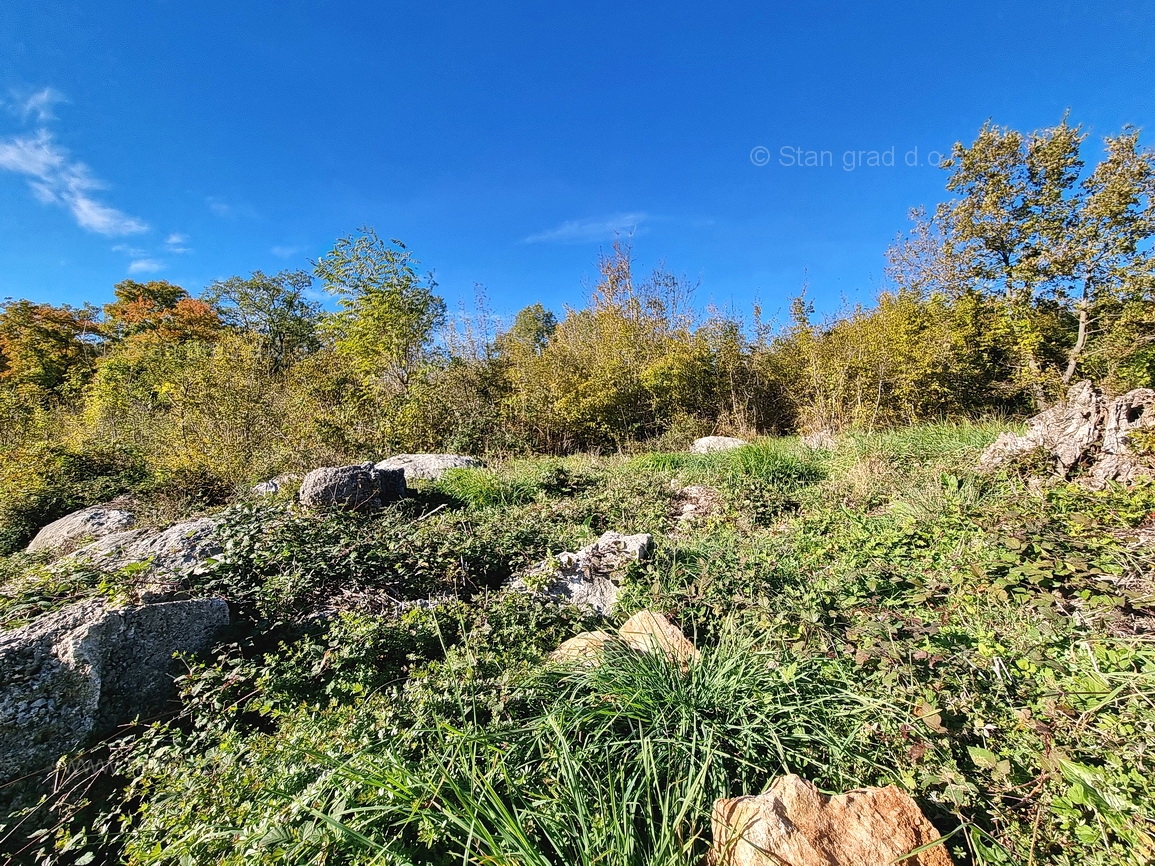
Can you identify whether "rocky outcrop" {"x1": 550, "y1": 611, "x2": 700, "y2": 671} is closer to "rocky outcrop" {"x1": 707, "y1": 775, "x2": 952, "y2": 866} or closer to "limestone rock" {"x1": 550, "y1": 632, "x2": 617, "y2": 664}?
"limestone rock" {"x1": 550, "y1": 632, "x2": 617, "y2": 664}

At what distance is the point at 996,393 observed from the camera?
25.1 feet

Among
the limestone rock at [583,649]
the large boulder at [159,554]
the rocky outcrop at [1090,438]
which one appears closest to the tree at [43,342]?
the large boulder at [159,554]

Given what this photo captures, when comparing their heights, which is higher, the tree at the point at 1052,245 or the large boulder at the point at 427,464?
the tree at the point at 1052,245

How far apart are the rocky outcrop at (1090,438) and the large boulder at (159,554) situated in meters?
5.70

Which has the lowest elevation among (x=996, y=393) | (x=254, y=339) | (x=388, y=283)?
(x=996, y=393)

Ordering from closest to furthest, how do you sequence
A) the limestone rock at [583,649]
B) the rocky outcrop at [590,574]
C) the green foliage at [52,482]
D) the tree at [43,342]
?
the limestone rock at [583,649] → the rocky outcrop at [590,574] → the green foliage at [52,482] → the tree at [43,342]

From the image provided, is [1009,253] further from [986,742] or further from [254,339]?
[254,339]

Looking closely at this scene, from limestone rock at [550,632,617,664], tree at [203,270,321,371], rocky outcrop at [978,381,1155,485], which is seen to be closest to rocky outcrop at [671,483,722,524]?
limestone rock at [550,632,617,664]

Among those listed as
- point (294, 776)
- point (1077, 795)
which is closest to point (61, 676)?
point (294, 776)

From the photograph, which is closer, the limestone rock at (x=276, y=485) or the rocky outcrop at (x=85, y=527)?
the rocky outcrop at (x=85, y=527)

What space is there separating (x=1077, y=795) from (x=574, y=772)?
4.17 feet

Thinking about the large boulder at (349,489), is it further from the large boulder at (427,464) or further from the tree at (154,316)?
the tree at (154,316)

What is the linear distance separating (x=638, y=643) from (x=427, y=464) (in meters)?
4.83

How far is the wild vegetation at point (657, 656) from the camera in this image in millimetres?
1182
